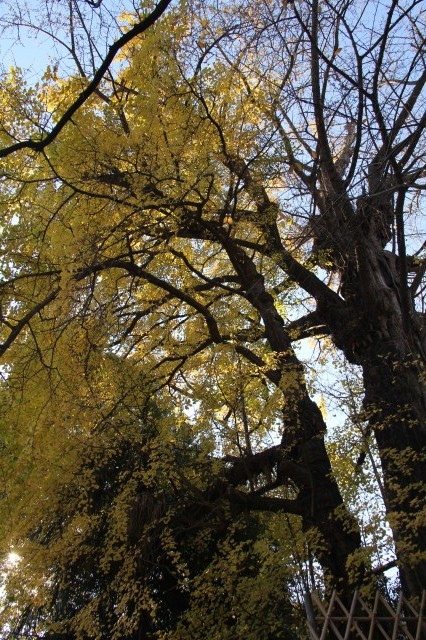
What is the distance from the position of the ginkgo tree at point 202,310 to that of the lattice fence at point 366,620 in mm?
271

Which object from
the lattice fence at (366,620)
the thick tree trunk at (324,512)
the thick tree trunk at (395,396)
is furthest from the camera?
the thick tree trunk at (324,512)

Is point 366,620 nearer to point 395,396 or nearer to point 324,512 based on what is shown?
point 324,512

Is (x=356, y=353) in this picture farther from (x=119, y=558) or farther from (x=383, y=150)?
(x=119, y=558)

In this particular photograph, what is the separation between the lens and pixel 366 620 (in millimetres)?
4367

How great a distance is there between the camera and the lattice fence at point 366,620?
13.4 ft

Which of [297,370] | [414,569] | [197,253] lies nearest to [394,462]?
[414,569]

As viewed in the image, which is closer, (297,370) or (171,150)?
(171,150)


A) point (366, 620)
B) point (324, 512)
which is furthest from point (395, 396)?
point (366, 620)

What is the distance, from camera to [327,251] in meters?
6.36

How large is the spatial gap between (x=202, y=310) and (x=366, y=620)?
3.19m

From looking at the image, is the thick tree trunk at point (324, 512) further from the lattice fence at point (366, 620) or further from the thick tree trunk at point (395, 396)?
the thick tree trunk at point (395, 396)

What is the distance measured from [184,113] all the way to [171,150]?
45cm

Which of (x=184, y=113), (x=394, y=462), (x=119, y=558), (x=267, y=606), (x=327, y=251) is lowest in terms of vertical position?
(x=267, y=606)

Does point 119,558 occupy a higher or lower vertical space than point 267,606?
higher
